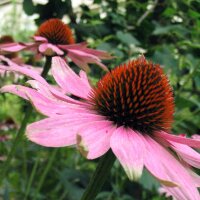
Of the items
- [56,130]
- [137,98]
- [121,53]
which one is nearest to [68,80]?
[137,98]

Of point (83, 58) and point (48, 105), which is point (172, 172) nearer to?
point (48, 105)

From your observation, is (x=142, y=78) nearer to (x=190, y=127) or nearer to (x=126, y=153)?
(x=126, y=153)

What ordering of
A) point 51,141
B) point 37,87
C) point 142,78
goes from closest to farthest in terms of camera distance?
1. point 51,141
2. point 37,87
3. point 142,78

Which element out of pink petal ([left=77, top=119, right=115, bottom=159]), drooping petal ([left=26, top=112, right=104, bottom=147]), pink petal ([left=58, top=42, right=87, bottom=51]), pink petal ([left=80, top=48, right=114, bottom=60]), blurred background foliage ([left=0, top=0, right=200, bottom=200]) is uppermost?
drooping petal ([left=26, top=112, right=104, bottom=147])

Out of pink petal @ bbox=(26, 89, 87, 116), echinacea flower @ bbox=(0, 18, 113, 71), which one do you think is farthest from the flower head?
pink petal @ bbox=(26, 89, 87, 116)

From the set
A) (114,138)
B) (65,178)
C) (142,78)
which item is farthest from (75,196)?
(114,138)

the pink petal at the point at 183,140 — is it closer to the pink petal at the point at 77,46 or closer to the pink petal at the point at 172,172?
the pink petal at the point at 172,172

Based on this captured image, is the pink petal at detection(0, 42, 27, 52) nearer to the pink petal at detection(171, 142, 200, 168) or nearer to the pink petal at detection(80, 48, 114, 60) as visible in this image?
the pink petal at detection(80, 48, 114, 60)
